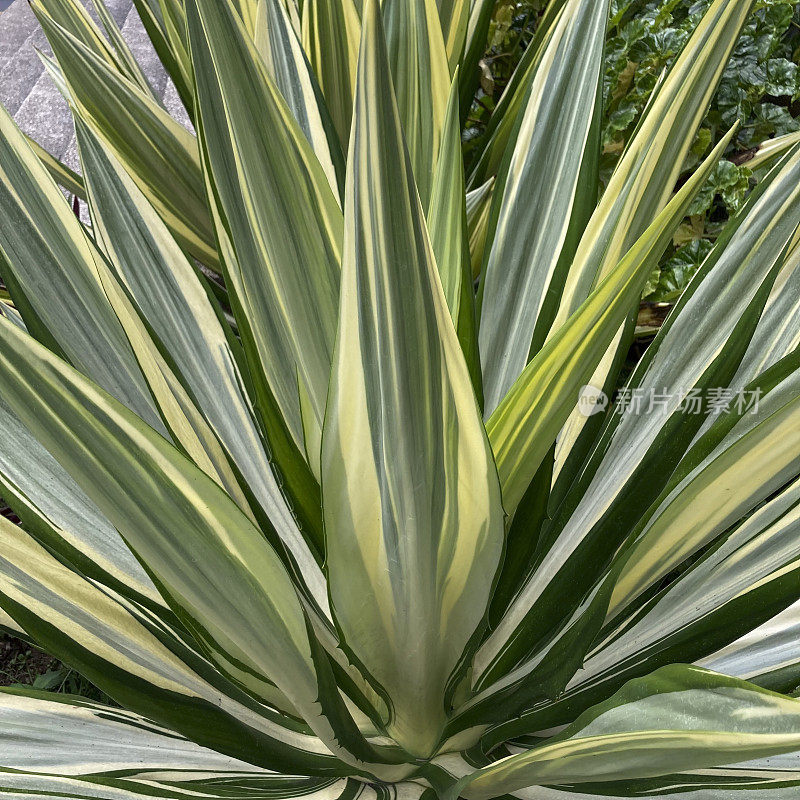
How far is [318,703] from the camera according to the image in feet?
1.37

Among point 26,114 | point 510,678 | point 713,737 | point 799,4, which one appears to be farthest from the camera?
point 26,114

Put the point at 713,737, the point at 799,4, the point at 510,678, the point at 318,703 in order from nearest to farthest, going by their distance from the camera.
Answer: the point at 713,737 → the point at 318,703 → the point at 510,678 → the point at 799,4

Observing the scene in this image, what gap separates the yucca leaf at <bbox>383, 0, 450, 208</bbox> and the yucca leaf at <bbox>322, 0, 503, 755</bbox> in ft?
1.35

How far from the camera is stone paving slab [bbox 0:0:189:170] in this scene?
6.26 feet

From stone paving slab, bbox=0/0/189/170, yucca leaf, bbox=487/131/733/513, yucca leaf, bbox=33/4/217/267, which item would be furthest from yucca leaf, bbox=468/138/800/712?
stone paving slab, bbox=0/0/189/170

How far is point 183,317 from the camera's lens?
1.90ft

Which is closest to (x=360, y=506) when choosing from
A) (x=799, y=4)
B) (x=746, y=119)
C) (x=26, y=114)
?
(x=746, y=119)

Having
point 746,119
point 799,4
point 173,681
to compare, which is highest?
point 799,4

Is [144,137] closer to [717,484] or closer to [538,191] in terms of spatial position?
[538,191]

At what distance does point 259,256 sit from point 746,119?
1.11 m

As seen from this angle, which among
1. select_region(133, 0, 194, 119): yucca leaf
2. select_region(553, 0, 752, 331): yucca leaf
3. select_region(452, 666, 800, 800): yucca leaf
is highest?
select_region(133, 0, 194, 119): yucca leaf

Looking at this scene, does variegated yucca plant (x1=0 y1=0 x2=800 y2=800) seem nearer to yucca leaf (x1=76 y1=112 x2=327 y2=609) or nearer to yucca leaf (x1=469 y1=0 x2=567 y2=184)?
yucca leaf (x1=76 y1=112 x2=327 y2=609)

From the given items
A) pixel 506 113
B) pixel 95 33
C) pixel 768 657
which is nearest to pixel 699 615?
pixel 768 657

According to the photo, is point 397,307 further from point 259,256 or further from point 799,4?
point 799,4
